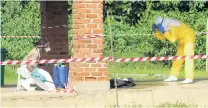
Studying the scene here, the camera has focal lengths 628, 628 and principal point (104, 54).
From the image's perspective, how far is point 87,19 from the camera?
37.1 feet

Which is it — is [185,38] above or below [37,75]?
above

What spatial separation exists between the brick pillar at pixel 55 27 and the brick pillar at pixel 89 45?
12.3 feet

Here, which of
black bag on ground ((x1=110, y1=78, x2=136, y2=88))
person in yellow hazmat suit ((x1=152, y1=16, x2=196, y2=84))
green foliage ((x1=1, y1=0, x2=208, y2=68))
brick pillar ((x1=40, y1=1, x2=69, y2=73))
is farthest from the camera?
green foliage ((x1=1, y1=0, x2=208, y2=68))

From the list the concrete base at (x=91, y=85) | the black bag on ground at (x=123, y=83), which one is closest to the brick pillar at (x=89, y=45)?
the concrete base at (x=91, y=85)

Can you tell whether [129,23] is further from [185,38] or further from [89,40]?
[89,40]

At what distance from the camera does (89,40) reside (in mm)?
11336

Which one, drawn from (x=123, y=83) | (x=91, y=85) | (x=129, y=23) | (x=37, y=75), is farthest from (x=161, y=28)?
(x=129, y=23)

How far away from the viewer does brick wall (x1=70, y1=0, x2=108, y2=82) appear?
11.3 m

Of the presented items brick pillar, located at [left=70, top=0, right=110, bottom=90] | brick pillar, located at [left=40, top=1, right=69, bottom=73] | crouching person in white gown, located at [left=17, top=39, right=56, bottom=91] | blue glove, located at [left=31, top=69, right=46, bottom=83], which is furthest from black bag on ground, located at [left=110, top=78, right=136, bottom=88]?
brick pillar, located at [left=40, top=1, right=69, bottom=73]

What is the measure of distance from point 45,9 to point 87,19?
13.2 ft

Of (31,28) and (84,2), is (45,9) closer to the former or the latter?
(84,2)

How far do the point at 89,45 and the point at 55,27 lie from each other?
13.8 feet

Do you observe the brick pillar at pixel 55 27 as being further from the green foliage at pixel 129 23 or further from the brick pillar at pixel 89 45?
the green foliage at pixel 129 23

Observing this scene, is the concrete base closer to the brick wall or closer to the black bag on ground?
the brick wall
